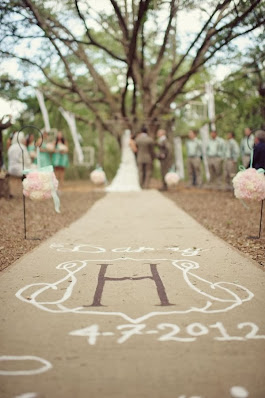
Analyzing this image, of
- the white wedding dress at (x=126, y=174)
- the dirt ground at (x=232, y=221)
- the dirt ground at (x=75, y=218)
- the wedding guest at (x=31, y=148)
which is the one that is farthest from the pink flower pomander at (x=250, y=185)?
the white wedding dress at (x=126, y=174)

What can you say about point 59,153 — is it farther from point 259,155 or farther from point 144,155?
point 259,155

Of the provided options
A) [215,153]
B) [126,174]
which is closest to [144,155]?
[126,174]

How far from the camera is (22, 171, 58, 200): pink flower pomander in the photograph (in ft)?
20.9

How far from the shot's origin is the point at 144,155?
54.3ft

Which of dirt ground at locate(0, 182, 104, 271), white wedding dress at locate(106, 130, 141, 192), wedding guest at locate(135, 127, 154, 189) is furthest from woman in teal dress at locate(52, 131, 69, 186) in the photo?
wedding guest at locate(135, 127, 154, 189)

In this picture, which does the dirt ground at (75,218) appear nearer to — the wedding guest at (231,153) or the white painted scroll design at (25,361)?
the wedding guest at (231,153)

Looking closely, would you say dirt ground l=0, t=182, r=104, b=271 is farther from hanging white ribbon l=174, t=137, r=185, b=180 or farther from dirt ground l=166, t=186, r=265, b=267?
hanging white ribbon l=174, t=137, r=185, b=180

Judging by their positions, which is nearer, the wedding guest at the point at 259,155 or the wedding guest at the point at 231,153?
the wedding guest at the point at 259,155

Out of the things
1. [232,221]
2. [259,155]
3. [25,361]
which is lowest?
[25,361]

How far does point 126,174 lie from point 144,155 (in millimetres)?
1129

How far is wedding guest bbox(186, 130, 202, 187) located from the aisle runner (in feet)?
37.2

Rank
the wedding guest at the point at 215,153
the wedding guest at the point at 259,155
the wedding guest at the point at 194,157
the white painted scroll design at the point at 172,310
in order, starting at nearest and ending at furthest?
the white painted scroll design at the point at 172,310
the wedding guest at the point at 259,155
the wedding guest at the point at 215,153
the wedding guest at the point at 194,157

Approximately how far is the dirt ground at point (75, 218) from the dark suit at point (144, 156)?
4209mm

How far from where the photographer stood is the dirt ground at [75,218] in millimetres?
5945
